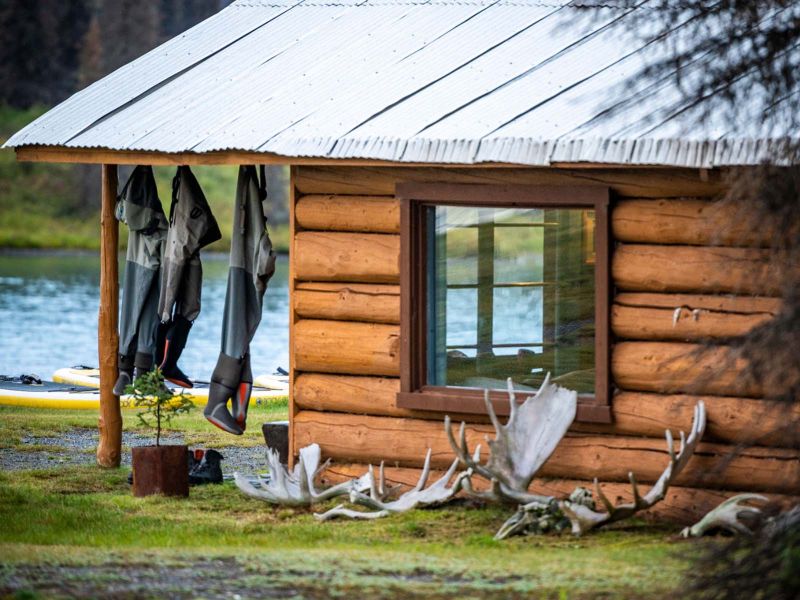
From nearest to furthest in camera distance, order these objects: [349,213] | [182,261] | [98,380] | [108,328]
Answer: [349,213]
[182,261]
[108,328]
[98,380]

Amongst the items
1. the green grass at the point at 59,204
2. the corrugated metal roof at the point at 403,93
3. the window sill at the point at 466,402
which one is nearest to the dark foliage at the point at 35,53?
the green grass at the point at 59,204

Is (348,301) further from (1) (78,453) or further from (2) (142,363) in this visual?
(1) (78,453)

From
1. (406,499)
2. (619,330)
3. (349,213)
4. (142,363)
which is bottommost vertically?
(406,499)

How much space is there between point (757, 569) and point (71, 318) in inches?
1438

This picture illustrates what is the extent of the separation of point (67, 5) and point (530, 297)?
68.0m

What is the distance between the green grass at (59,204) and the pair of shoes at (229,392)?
50.2 meters

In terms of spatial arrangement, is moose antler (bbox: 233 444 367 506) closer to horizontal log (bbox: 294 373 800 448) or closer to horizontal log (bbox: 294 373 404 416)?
horizontal log (bbox: 294 373 404 416)

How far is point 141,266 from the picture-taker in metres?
11.8

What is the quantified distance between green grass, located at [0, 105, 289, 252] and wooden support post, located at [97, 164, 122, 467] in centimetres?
4914

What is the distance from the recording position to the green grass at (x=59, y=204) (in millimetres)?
62719

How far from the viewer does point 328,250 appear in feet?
34.8

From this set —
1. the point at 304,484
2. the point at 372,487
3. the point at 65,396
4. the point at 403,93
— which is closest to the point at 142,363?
the point at 304,484

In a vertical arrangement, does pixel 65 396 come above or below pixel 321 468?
above

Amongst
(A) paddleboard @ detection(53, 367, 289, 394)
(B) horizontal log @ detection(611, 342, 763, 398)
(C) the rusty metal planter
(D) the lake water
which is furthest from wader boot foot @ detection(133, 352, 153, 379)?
(D) the lake water
